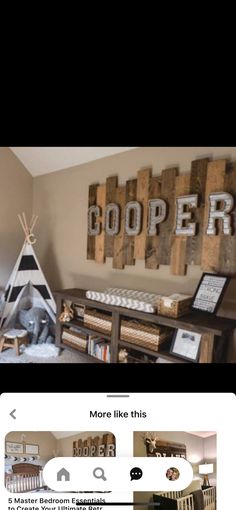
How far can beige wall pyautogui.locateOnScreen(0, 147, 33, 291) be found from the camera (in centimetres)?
64

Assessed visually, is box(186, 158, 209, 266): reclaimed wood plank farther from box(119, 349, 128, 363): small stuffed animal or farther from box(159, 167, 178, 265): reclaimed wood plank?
box(119, 349, 128, 363): small stuffed animal

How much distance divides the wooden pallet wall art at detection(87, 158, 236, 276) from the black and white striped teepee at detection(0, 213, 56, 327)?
0.12 meters

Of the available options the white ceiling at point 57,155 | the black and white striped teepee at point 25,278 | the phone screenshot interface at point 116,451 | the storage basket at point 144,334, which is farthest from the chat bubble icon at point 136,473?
the white ceiling at point 57,155

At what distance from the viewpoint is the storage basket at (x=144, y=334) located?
0.69 metres

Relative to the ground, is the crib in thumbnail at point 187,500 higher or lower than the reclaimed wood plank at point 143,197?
lower

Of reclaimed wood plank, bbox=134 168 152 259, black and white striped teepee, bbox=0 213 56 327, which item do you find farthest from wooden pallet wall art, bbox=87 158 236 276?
black and white striped teepee, bbox=0 213 56 327

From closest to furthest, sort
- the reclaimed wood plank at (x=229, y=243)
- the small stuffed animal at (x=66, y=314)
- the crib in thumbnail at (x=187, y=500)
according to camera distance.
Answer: the crib in thumbnail at (x=187, y=500) < the reclaimed wood plank at (x=229, y=243) < the small stuffed animal at (x=66, y=314)

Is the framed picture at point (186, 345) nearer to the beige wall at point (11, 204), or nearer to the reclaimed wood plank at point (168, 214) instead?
the reclaimed wood plank at point (168, 214)

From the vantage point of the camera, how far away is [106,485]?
1.52 feet

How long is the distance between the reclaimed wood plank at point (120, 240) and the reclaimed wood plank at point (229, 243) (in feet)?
0.66
